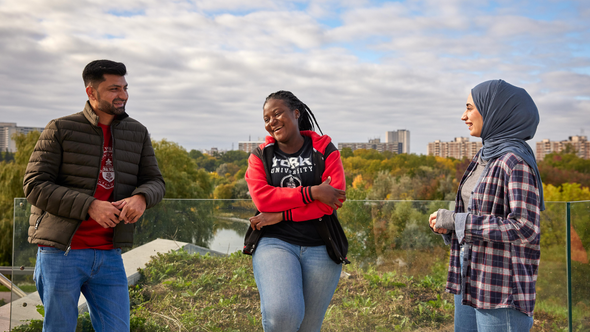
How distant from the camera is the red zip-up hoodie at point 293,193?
2.04 meters

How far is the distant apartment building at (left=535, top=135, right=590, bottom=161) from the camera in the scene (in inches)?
1959

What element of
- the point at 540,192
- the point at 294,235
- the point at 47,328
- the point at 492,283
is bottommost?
the point at 47,328

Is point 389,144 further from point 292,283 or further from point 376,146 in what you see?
point 292,283

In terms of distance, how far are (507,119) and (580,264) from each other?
1751 millimetres

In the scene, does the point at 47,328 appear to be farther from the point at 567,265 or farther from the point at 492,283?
the point at 567,265

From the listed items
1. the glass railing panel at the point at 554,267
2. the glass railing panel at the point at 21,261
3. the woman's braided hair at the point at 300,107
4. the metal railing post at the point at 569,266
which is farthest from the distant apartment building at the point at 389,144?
the woman's braided hair at the point at 300,107

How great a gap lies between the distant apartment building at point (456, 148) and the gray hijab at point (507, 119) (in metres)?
51.2

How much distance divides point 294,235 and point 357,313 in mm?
1482

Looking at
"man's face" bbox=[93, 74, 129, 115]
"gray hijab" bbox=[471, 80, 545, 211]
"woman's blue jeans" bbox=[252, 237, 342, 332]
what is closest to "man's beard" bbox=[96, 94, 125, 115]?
"man's face" bbox=[93, 74, 129, 115]

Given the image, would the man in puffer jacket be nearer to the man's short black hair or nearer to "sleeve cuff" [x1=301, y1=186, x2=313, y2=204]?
the man's short black hair

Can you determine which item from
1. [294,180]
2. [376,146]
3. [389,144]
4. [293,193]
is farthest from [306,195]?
[389,144]

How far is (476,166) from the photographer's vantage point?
77.3 inches

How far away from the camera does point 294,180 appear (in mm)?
2178

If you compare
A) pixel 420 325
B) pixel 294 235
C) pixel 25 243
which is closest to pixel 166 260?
pixel 25 243
